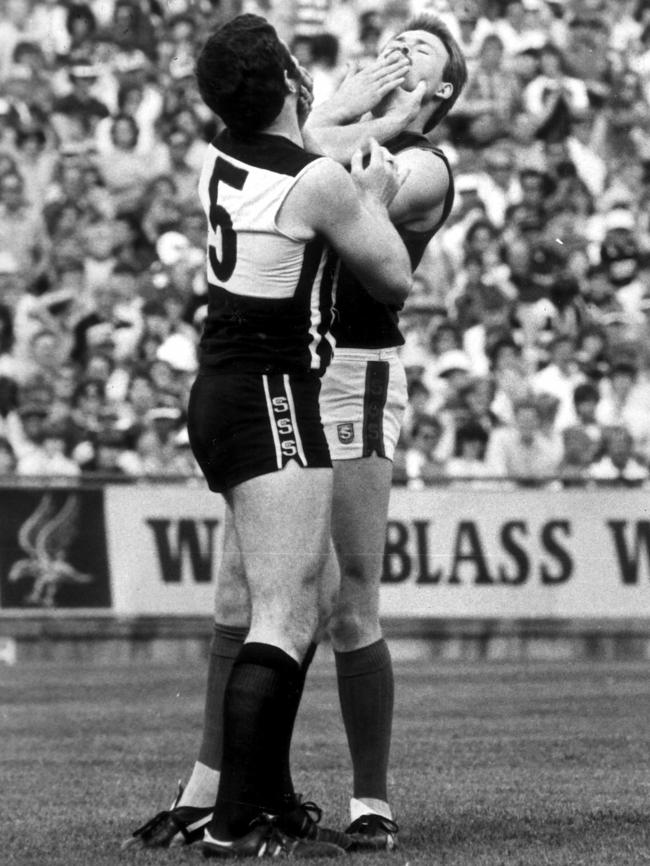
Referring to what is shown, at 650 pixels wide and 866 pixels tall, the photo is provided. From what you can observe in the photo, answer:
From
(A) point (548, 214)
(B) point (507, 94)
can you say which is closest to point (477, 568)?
(A) point (548, 214)

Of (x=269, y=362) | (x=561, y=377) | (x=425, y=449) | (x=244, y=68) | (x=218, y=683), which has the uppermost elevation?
(x=244, y=68)

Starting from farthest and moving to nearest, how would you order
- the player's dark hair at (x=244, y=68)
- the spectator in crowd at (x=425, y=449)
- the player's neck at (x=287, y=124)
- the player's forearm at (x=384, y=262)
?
the spectator in crowd at (x=425, y=449)
the player's neck at (x=287, y=124)
the player's forearm at (x=384, y=262)
the player's dark hair at (x=244, y=68)

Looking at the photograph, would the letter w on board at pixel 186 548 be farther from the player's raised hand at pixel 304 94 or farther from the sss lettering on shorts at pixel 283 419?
the sss lettering on shorts at pixel 283 419

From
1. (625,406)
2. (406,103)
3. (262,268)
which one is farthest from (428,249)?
(262,268)

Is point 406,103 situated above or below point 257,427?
above

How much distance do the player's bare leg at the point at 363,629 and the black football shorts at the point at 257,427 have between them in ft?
1.58

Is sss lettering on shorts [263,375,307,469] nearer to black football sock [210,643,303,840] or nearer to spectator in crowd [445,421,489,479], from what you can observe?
black football sock [210,643,303,840]

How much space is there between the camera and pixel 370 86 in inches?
231

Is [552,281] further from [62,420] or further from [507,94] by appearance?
[62,420]

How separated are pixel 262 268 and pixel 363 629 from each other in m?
1.20

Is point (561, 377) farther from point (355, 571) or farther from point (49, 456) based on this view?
point (355, 571)

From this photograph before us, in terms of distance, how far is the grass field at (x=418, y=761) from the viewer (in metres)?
5.66

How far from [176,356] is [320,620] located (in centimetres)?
1036

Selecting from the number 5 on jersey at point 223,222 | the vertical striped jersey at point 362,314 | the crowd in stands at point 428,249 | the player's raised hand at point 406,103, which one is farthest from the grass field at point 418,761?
the crowd in stands at point 428,249
